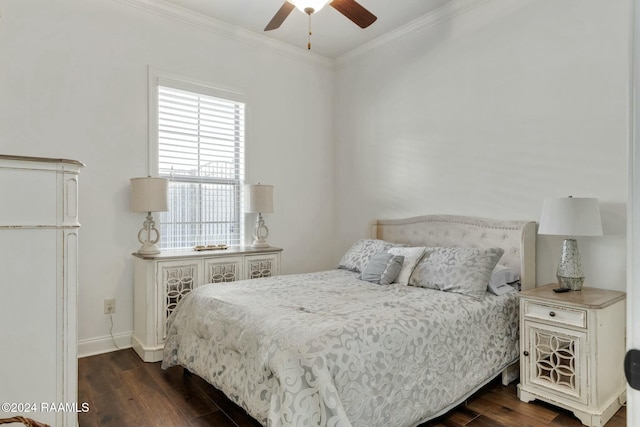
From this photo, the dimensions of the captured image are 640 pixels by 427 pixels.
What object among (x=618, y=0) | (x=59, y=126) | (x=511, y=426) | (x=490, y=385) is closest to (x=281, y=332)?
(x=511, y=426)

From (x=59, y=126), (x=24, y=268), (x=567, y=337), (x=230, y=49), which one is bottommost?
(x=567, y=337)

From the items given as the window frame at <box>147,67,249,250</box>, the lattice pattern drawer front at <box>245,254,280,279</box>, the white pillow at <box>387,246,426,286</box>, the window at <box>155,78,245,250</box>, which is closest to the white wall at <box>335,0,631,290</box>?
the white pillow at <box>387,246,426,286</box>

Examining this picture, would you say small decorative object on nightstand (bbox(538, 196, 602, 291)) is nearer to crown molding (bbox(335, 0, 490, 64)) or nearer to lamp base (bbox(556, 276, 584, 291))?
lamp base (bbox(556, 276, 584, 291))

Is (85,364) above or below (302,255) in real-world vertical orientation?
below

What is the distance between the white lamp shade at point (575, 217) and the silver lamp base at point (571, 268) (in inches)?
7.1

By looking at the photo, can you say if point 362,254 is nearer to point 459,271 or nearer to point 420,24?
point 459,271

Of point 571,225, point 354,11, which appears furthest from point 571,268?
point 354,11

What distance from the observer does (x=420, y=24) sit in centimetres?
380

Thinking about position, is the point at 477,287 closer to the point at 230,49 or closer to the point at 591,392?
the point at 591,392

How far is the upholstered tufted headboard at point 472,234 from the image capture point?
286 centimetres

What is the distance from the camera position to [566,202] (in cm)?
242

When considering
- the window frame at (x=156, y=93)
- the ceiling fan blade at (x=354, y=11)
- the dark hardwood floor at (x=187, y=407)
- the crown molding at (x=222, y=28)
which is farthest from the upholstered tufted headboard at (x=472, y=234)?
the crown molding at (x=222, y=28)

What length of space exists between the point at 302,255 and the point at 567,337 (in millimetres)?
2864

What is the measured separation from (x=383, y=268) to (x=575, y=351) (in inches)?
52.5
